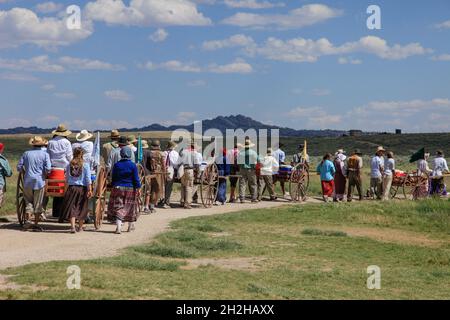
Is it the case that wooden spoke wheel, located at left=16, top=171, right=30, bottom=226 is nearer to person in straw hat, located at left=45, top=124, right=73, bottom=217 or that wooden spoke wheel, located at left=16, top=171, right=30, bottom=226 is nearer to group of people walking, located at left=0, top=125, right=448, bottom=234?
group of people walking, located at left=0, top=125, right=448, bottom=234

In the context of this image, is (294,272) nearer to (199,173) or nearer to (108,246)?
(108,246)

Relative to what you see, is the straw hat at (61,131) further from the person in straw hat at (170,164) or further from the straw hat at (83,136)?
the person in straw hat at (170,164)

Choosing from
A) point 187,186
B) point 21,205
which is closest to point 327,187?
point 187,186

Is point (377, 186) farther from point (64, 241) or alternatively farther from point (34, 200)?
point (64, 241)

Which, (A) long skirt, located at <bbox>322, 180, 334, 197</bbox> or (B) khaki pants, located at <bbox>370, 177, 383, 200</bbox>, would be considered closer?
(A) long skirt, located at <bbox>322, 180, 334, 197</bbox>

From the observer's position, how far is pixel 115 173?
1363cm

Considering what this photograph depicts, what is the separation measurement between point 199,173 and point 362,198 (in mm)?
6795

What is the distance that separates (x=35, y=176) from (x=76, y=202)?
3.03ft

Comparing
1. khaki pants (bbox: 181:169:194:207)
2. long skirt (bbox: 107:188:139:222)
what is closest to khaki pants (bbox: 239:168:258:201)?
khaki pants (bbox: 181:169:194:207)

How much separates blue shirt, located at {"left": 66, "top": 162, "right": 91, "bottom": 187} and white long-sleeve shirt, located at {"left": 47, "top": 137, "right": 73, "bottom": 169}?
698mm

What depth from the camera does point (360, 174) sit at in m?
22.7

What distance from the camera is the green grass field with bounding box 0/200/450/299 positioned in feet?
28.7

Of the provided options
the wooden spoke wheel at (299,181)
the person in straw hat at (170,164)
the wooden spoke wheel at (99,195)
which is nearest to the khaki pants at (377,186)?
the wooden spoke wheel at (299,181)
